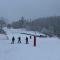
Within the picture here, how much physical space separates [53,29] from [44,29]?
4.11 m

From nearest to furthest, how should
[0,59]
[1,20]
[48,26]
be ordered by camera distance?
[0,59], [48,26], [1,20]

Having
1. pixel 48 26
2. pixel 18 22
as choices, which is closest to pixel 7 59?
pixel 48 26

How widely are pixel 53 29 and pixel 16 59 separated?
38.8 meters

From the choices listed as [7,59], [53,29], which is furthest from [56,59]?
[53,29]

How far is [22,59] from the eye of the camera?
31.3ft

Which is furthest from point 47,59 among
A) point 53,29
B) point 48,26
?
point 48,26

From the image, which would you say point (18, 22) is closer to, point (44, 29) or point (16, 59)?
point (44, 29)

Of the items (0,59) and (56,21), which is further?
(56,21)

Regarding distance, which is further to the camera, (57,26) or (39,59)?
(57,26)

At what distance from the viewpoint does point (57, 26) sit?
4838 centimetres

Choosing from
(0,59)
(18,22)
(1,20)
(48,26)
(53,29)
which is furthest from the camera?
(18,22)

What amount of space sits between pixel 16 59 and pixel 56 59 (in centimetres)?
183

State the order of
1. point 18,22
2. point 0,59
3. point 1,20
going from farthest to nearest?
point 18,22 < point 1,20 < point 0,59

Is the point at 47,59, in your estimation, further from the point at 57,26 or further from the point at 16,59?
the point at 57,26
